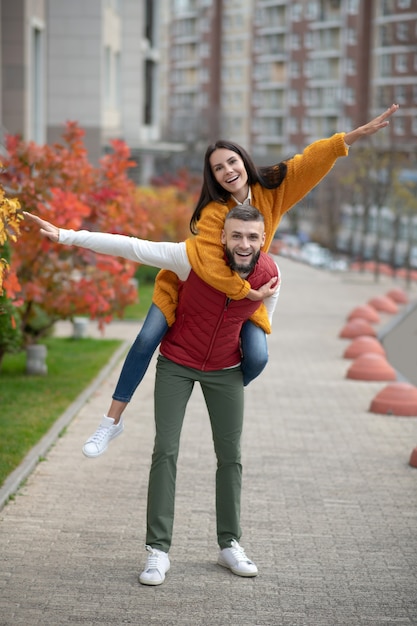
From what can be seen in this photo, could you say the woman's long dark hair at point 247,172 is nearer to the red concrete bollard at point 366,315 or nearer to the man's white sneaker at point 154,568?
the man's white sneaker at point 154,568

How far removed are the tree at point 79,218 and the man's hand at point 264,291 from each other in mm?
5247

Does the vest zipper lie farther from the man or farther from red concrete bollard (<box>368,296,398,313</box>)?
red concrete bollard (<box>368,296,398,313</box>)

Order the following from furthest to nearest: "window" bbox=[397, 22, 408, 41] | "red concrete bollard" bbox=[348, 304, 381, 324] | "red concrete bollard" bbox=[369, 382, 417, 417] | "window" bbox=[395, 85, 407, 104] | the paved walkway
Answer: "window" bbox=[395, 85, 407, 104] < "window" bbox=[397, 22, 408, 41] < "red concrete bollard" bbox=[348, 304, 381, 324] < "red concrete bollard" bbox=[369, 382, 417, 417] < the paved walkway

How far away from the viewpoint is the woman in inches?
218

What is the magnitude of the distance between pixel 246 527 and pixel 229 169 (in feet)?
7.83

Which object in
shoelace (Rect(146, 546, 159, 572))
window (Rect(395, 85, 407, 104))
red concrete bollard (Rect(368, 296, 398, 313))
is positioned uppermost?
window (Rect(395, 85, 407, 104))

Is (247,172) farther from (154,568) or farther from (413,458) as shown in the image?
(413,458)

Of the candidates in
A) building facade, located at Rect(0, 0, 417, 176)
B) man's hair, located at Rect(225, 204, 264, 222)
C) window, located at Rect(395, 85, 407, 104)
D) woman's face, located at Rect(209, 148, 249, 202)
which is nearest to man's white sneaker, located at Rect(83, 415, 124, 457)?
man's hair, located at Rect(225, 204, 264, 222)

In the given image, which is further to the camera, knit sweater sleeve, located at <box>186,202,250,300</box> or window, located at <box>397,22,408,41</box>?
window, located at <box>397,22,408,41</box>

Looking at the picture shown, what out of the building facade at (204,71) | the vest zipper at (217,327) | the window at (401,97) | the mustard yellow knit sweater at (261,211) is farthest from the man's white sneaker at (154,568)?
the window at (401,97)

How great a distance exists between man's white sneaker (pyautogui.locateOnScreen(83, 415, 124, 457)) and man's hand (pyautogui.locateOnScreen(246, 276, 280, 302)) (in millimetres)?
932

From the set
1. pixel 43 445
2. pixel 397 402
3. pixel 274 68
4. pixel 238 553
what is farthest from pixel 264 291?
pixel 274 68

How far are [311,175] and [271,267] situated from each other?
1.59 feet

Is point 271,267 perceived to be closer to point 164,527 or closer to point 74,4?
point 164,527
